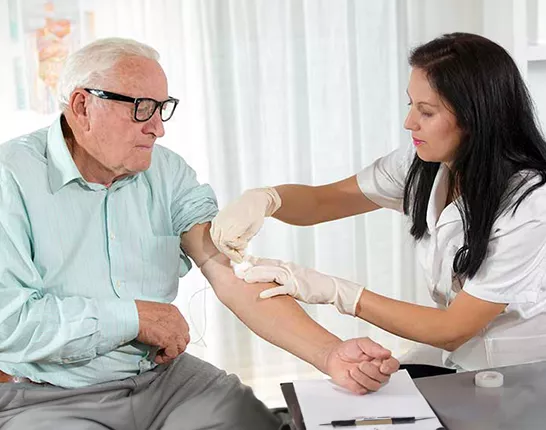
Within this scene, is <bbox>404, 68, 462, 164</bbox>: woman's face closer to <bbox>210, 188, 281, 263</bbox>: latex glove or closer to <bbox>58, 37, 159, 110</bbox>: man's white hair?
<bbox>210, 188, 281, 263</bbox>: latex glove

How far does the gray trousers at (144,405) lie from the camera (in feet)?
5.23

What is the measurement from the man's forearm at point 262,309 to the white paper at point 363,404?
211mm

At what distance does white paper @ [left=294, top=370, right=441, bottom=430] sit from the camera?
1304mm

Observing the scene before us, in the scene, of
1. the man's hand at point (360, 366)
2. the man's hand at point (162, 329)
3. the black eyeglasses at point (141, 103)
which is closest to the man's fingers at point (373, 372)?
the man's hand at point (360, 366)

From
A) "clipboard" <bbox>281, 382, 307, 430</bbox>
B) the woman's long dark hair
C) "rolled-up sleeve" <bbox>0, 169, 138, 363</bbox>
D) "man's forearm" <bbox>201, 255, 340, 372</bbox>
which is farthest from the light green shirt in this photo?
the woman's long dark hair

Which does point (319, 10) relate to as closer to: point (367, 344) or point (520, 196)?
point (520, 196)

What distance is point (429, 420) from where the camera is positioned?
1301 mm

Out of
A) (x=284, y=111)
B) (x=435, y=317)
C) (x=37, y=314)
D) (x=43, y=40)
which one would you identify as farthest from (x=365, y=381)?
(x=43, y=40)

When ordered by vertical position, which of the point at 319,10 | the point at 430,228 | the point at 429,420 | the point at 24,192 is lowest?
the point at 429,420

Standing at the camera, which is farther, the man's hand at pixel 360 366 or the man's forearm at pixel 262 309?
the man's forearm at pixel 262 309

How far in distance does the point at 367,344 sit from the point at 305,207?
0.78m

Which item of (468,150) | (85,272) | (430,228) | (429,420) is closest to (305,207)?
(430,228)

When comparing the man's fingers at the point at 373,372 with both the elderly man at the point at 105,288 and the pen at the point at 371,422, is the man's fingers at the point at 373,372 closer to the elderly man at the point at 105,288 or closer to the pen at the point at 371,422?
the elderly man at the point at 105,288

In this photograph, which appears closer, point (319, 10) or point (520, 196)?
point (520, 196)
